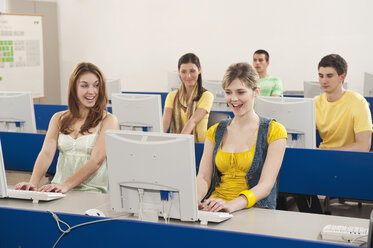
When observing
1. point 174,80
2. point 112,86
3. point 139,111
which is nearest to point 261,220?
point 139,111

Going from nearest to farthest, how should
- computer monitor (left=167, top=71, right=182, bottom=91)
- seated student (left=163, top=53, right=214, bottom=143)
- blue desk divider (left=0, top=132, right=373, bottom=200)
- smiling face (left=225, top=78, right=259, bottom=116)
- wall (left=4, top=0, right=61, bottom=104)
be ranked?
smiling face (left=225, top=78, right=259, bottom=116)
blue desk divider (left=0, top=132, right=373, bottom=200)
seated student (left=163, top=53, right=214, bottom=143)
computer monitor (left=167, top=71, right=182, bottom=91)
wall (left=4, top=0, right=61, bottom=104)

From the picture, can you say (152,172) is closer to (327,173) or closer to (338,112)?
(327,173)

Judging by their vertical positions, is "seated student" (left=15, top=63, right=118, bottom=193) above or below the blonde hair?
below

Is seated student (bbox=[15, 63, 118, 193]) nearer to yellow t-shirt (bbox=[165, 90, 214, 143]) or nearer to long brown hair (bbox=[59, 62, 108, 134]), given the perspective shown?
long brown hair (bbox=[59, 62, 108, 134])

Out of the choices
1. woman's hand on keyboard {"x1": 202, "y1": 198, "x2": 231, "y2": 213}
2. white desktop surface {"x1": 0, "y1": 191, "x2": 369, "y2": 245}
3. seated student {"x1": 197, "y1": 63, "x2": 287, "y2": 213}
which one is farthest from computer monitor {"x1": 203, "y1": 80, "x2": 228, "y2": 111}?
woman's hand on keyboard {"x1": 202, "y1": 198, "x2": 231, "y2": 213}

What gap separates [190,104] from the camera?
13.1ft

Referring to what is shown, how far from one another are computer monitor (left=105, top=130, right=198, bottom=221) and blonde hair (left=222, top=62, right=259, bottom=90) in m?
0.70

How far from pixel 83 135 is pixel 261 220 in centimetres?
121

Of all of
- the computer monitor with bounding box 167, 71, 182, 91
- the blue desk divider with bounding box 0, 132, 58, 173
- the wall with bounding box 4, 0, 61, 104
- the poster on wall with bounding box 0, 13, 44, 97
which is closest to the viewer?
the blue desk divider with bounding box 0, 132, 58, 173

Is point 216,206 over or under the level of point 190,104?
under

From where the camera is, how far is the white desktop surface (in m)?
1.82

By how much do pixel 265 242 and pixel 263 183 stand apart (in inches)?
28.1

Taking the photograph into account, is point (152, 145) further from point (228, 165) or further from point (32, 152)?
point (32, 152)

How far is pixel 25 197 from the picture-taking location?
2.23m
